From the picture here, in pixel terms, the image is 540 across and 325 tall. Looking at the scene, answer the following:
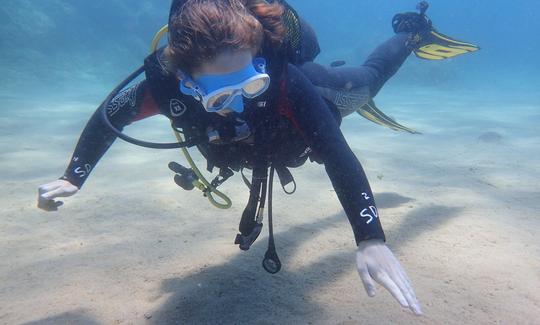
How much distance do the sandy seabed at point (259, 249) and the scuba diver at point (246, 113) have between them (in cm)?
54

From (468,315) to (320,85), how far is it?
2107 mm

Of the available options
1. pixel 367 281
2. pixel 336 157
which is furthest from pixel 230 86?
pixel 367 281

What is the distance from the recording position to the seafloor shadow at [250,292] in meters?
2.42

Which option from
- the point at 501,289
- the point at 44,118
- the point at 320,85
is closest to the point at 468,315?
the point at 501,289

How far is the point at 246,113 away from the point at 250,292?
4.30 ft

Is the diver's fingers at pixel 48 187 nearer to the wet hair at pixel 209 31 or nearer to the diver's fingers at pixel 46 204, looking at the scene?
the diver's fingers at pixel 46 204

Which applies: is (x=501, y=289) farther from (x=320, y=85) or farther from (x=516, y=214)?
(x=320, y=85)

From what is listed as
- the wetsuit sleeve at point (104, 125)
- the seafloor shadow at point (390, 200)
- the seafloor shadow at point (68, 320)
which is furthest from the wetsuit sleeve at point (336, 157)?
the seafloor shadow at point (390, 200)

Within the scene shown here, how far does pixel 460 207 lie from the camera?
4441mm

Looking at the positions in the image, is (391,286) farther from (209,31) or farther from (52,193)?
(52,193)

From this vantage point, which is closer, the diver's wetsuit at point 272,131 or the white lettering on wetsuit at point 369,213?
the white lettering on wetsuit at point 369,213

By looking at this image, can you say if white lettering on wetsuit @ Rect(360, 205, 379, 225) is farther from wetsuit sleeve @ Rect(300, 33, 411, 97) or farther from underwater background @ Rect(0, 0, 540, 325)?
wetsuit sleeve @ Rect(300, 33, 411, 97)

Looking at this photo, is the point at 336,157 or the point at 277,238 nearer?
the point at 336,157

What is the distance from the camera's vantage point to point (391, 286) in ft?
5.58
